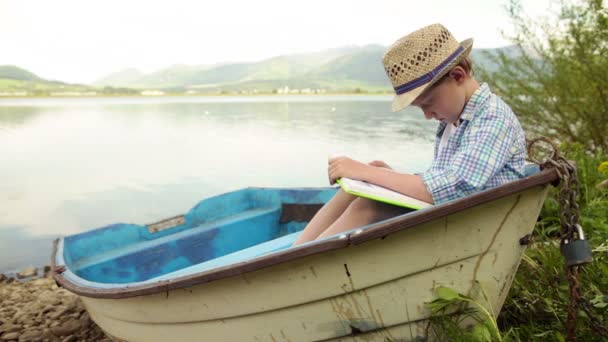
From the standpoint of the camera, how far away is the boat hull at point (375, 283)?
6.59 ft

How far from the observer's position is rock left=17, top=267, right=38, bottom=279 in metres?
5.90

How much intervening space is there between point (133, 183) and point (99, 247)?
6.85 metres

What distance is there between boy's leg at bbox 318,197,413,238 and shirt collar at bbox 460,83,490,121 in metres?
0.51

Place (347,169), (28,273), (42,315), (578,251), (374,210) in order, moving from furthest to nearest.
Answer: (28,273) → (42,315) → (374,210) → (347,169) → (578,251)

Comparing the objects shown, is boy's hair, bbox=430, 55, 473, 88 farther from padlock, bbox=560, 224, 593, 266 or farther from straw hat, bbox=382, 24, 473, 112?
padlock, bbox=560, 224, 593, 266

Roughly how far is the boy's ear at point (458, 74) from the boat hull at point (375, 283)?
1.84 feet

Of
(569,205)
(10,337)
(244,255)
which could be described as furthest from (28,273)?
(569,205)

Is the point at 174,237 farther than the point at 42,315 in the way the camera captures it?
No

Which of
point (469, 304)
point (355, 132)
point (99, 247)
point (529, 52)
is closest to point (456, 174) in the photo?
point (469, 304)

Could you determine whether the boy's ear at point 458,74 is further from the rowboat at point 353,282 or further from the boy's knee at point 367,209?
the boy's knee at point 367,209

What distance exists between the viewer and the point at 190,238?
12.9ft

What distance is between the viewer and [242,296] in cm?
229

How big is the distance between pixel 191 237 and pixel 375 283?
2156 millimetres

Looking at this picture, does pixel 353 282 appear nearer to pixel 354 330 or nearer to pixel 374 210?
pixel 354 330
